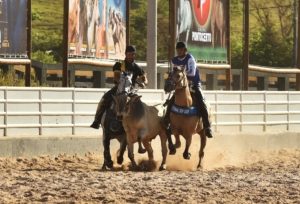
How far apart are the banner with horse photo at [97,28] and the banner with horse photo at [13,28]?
1.72m

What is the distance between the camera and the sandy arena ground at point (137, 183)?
43.1ft

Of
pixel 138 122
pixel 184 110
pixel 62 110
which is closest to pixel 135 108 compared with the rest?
pixel 138 122

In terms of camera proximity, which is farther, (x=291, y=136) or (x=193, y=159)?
(x=291, y=136)

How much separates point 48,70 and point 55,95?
59.1 feet

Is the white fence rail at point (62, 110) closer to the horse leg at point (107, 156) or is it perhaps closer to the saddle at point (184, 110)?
the horse leg at point (107, 156)

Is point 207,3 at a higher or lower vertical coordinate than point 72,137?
higher

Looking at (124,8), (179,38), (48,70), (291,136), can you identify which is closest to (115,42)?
(124,8)

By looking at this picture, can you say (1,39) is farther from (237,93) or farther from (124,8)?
(237,93)

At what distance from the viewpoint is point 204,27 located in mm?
→ 31141

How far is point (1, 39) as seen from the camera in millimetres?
22641

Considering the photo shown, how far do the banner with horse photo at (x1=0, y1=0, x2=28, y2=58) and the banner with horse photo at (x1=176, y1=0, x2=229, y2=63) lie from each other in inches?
289

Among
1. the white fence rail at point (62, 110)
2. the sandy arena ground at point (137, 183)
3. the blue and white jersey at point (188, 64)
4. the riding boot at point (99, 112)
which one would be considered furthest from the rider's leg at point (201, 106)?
the white fence rail at point (62, 110)

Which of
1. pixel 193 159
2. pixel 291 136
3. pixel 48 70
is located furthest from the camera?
pixel 48 70

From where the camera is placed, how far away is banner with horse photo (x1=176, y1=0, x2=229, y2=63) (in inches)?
1179
